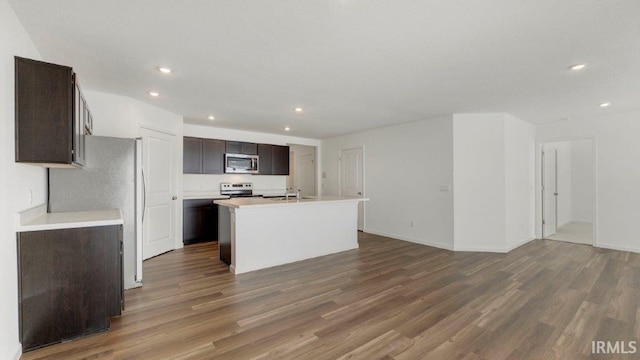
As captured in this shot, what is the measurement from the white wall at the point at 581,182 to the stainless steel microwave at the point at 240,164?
28.2 feet

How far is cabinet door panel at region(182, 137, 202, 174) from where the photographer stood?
5516mm

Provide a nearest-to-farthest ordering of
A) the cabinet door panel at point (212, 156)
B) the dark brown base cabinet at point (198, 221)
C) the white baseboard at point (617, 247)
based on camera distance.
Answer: the white baseboard at point (617, 247) → the dark brown base cabinet at point (198, 221) → the cabinet door panel at point (212, 156)

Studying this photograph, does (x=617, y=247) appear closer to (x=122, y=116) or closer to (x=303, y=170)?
(x=303, y=170)

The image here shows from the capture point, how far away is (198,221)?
5.37 meters

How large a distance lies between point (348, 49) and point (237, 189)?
4682 mm

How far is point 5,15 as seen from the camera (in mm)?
1771

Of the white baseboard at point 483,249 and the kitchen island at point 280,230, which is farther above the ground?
the kitchen island at point 280,230

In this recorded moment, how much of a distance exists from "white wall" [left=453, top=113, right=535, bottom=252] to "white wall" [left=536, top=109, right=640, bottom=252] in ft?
5.13

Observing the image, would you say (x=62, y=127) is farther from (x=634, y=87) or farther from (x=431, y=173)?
(x=634, y=87)

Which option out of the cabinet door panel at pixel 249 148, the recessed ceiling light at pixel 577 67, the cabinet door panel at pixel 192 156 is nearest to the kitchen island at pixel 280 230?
the cabinet door panel at pixel 192 156

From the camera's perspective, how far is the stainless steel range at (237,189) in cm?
610

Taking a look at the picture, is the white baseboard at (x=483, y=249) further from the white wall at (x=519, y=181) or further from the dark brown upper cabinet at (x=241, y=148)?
the dark brown upper cabinet at (x=241, y=148)

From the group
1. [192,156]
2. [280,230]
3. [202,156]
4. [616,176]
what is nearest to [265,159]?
[202,156]

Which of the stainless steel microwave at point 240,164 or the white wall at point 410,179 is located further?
the stainless steel microwave at point 240,164
